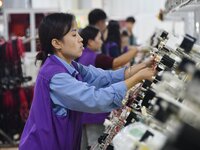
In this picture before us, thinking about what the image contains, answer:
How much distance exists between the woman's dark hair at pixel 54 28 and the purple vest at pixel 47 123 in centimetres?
11

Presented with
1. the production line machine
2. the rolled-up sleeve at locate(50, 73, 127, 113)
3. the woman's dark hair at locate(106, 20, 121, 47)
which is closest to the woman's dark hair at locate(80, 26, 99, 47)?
the woman's dark hair at locate(106, 20, 121, 47)

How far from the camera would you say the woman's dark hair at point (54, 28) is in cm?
234

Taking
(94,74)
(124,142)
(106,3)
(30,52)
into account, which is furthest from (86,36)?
(106,3)

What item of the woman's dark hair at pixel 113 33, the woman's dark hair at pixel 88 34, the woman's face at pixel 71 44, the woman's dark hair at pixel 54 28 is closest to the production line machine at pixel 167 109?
the woman's face at pixel 71 44

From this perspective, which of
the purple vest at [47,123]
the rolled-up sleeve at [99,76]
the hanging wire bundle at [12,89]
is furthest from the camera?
the hanging wire bundle at [12,89]

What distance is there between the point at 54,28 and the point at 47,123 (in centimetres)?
49

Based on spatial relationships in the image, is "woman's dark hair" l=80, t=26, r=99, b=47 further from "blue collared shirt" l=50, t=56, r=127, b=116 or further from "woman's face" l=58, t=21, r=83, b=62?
"blue collared shirt" l=50, t=56, r=127, b=116

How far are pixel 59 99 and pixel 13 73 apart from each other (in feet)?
14.0

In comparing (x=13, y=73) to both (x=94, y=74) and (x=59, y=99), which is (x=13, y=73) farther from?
(x=59, y=99)

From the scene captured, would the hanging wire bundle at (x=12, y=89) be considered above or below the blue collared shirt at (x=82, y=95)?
below

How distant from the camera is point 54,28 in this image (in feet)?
7.71

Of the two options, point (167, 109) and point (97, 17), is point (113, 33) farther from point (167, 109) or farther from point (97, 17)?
point (167, 109)

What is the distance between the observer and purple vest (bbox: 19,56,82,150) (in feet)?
7.39

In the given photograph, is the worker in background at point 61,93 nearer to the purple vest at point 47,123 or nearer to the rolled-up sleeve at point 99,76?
the purple vest at point 47,123
